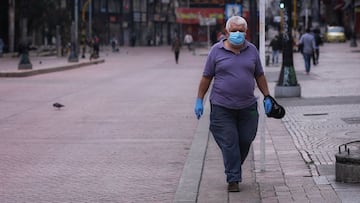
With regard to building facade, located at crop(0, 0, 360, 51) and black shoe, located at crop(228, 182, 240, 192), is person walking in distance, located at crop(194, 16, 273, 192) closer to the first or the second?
black shoe, located at crop(228, 182, 240, 192)

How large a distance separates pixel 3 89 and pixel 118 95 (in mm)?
5070

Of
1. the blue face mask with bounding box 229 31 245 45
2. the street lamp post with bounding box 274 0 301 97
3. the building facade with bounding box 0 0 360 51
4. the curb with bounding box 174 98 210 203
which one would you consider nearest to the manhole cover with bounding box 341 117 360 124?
the curb with bounding box 174 98 210 203

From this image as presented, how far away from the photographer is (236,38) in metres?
8.07

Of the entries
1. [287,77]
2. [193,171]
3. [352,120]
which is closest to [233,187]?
[193,171]

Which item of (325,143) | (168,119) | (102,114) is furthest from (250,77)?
(102,114)

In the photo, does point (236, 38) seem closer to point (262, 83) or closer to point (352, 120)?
point (262, 83)

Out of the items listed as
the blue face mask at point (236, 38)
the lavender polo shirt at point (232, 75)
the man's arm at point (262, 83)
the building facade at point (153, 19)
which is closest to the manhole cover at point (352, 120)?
the man's arm at point (262, 83)

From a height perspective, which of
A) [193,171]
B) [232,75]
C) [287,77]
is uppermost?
[232,75]

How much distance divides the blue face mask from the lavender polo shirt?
16 centimetres

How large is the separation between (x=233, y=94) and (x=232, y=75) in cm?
20

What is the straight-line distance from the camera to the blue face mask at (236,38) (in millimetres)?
8070

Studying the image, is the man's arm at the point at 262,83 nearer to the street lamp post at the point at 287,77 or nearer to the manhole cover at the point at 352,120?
the manhole cover at the point at 352,120

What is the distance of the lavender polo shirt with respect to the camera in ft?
26.8

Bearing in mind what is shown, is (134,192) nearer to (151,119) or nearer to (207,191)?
(207,191)
